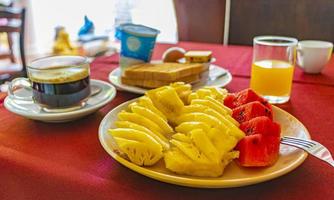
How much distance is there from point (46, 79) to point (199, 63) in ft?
1.28

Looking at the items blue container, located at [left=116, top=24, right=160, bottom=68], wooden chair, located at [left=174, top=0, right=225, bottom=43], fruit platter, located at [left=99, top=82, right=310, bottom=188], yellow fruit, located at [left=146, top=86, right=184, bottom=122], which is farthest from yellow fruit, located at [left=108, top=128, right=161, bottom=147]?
wooden chair, located at [left=174, top=0, right=225, bottom=43]

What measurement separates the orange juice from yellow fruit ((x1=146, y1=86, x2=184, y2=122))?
11.1 inches

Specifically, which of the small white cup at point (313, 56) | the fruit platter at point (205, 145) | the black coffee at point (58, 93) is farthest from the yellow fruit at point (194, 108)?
the small white cup at point (313, 56)

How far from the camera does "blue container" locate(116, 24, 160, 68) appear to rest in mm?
835

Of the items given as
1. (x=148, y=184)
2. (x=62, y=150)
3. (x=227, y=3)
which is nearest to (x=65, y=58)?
(x=62, y=150)

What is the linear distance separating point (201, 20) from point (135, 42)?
0.91 meters

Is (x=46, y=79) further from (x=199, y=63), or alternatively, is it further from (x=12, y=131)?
(x=199, y=63)

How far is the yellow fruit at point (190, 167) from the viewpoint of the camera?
398 millimetres

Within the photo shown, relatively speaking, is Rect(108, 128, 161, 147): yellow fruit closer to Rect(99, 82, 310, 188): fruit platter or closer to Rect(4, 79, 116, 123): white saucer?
Rect(99, 82, 310, 188): fruit platter

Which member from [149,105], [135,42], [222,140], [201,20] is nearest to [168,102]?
[149,105]

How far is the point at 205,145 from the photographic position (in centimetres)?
41

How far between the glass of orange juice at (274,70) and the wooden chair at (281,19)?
874mm

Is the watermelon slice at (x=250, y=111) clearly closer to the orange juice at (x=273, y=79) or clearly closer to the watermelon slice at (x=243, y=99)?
the watermelon slice at (x=243, y=99)

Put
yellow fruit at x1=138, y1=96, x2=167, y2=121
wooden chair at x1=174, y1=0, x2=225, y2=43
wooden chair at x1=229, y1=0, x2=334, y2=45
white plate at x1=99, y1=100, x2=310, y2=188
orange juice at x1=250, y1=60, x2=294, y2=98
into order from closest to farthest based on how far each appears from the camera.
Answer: white plate at x1=99, y1=100, x2=310, y2=188
yellow fruit at x1=138, y1=96, x2=167, y2=121
orange juice at x1=250, y1=60, x2=294, y2=98
wooden chair at x1=229, y1=0, x2=334, y2=45
wooden chair at x1=174, y1=0, x2=225, y2=43
